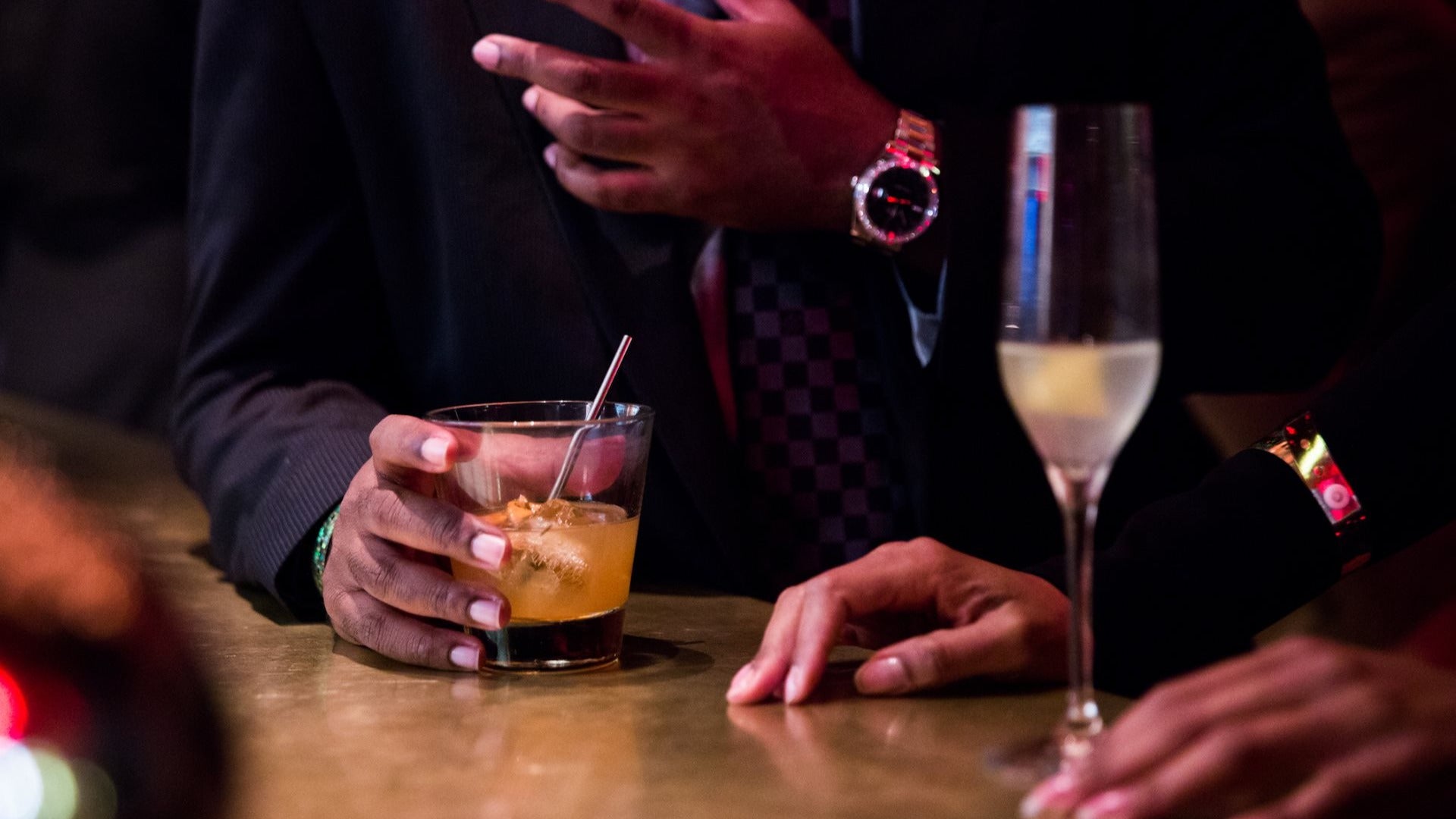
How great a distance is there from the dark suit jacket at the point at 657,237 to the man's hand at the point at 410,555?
0.31 m

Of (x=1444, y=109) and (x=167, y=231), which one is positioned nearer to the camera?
(x=1444, y=109)

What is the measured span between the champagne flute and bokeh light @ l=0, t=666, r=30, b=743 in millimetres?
489

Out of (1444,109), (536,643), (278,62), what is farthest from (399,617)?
(1444,109)

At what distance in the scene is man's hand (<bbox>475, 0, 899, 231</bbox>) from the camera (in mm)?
1318

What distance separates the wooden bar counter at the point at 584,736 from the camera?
73cm

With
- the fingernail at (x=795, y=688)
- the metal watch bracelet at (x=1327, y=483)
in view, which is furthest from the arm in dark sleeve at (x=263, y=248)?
the metal watch bracelet at (x=1327, y=483)

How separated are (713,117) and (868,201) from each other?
174mm

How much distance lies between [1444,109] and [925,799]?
229 centimetres

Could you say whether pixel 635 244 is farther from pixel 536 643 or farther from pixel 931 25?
pixel 536 643

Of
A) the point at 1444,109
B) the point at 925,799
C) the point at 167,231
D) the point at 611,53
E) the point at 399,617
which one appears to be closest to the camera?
the point at 925,799

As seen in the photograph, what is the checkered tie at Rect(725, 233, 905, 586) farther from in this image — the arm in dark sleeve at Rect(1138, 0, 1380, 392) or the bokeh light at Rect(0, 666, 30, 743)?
the bokeh light at Rect(0, 666, 30, 743)

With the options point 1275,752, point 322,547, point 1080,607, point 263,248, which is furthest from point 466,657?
point 263,248

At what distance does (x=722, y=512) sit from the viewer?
1430 millimetres

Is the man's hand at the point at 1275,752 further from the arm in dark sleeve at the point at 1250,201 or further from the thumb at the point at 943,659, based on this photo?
the arm in dark sleeve at the point at 1250,201
